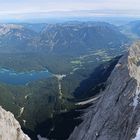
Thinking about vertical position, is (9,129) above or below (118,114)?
above

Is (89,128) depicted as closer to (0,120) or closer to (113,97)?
(113,97)

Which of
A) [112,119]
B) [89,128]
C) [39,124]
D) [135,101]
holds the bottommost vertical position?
[39,124]

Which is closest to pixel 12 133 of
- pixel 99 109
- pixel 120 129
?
pixel 120 129

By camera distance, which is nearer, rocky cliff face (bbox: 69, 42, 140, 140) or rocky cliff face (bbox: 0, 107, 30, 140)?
rocky cliff face (bbox: 0, 107, 30, 140)

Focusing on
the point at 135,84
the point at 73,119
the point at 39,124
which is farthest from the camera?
the point at 39,124

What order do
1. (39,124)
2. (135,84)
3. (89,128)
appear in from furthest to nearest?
(39,124) < (89,128) < (135,84)

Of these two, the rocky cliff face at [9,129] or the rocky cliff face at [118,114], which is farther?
the rocky cliff face at [118,114]

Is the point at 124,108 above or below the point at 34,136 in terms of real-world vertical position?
above

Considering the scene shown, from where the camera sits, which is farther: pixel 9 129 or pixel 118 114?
pixel 118 114
